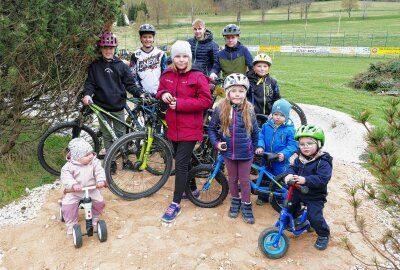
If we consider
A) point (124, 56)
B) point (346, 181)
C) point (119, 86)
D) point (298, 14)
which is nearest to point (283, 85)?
point (346, 181)

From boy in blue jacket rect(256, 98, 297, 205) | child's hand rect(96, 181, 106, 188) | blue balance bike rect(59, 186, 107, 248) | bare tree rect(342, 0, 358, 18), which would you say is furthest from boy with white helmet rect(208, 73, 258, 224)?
bare tree rect(342, 0, 358, 18)

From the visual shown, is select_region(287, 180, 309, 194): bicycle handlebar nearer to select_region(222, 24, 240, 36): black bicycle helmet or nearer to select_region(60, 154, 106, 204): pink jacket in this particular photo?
select_region(60, 154, 106, 204): pink jacket

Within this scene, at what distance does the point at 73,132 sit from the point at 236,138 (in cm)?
241

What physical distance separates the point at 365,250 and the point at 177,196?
6.76 ft

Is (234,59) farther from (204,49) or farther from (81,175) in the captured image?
(81,175)

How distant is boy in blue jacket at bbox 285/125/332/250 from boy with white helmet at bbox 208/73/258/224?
60 cm

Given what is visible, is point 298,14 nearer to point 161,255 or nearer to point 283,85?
point 283,85

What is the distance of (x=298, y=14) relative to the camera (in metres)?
78.6

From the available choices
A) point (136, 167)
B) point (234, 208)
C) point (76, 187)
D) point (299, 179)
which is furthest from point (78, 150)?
point (299, 179)

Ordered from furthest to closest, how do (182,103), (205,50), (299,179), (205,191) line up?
(205,50), (205,191), (182,103), (299,179)

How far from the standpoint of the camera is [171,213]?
421 centimetres

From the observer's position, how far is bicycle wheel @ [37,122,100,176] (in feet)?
16.2

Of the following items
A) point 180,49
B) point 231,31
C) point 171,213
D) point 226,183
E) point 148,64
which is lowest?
point 171,213

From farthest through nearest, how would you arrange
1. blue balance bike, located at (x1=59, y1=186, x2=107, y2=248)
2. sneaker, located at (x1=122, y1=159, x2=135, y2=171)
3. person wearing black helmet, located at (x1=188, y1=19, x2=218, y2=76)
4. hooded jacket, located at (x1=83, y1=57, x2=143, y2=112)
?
1. person wearing black helmet, located at (x1=188, y1=19, x2=218, y2=76)
2. hooded jacket, located at (x1=83, y1=57, x2=143, y2=112)
3. sneaker, located at (x1=122, y1=159, x2=135, y2=171)
4. blue balance bike, located at (x1=59, y1=186, x2=107, y2=248)
